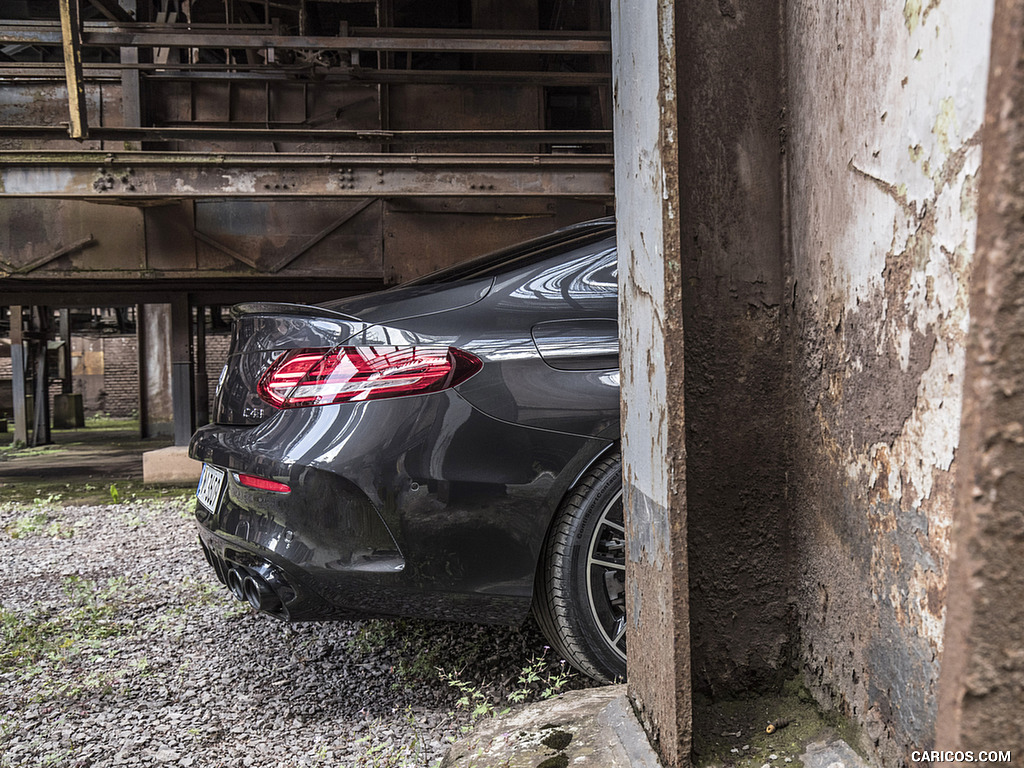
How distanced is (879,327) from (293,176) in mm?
4723

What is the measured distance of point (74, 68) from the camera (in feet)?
16.2

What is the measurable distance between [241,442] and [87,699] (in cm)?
102

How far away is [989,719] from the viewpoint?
53 cm

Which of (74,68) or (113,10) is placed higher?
(113,10)

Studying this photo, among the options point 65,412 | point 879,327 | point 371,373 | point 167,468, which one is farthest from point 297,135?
point 65,412

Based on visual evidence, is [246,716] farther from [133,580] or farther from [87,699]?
[133,580]

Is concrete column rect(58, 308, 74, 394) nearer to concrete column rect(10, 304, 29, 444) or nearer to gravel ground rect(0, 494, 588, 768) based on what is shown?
concrete column rect(10, 304, 29, 444)

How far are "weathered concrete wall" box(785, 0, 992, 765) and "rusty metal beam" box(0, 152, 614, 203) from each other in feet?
13.2

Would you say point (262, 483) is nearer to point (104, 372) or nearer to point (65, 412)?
point (65, 412)

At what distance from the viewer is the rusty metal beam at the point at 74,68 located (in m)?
4.92

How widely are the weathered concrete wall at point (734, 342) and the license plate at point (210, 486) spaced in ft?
5.19

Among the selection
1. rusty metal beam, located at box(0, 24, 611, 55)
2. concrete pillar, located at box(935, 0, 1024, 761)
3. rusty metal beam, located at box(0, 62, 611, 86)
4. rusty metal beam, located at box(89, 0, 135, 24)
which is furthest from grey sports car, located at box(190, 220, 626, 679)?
rusty metal beam, located at box(89, 0, 135, 24)

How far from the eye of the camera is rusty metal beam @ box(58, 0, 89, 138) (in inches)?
194

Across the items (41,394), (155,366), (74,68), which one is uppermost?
(74,68)
